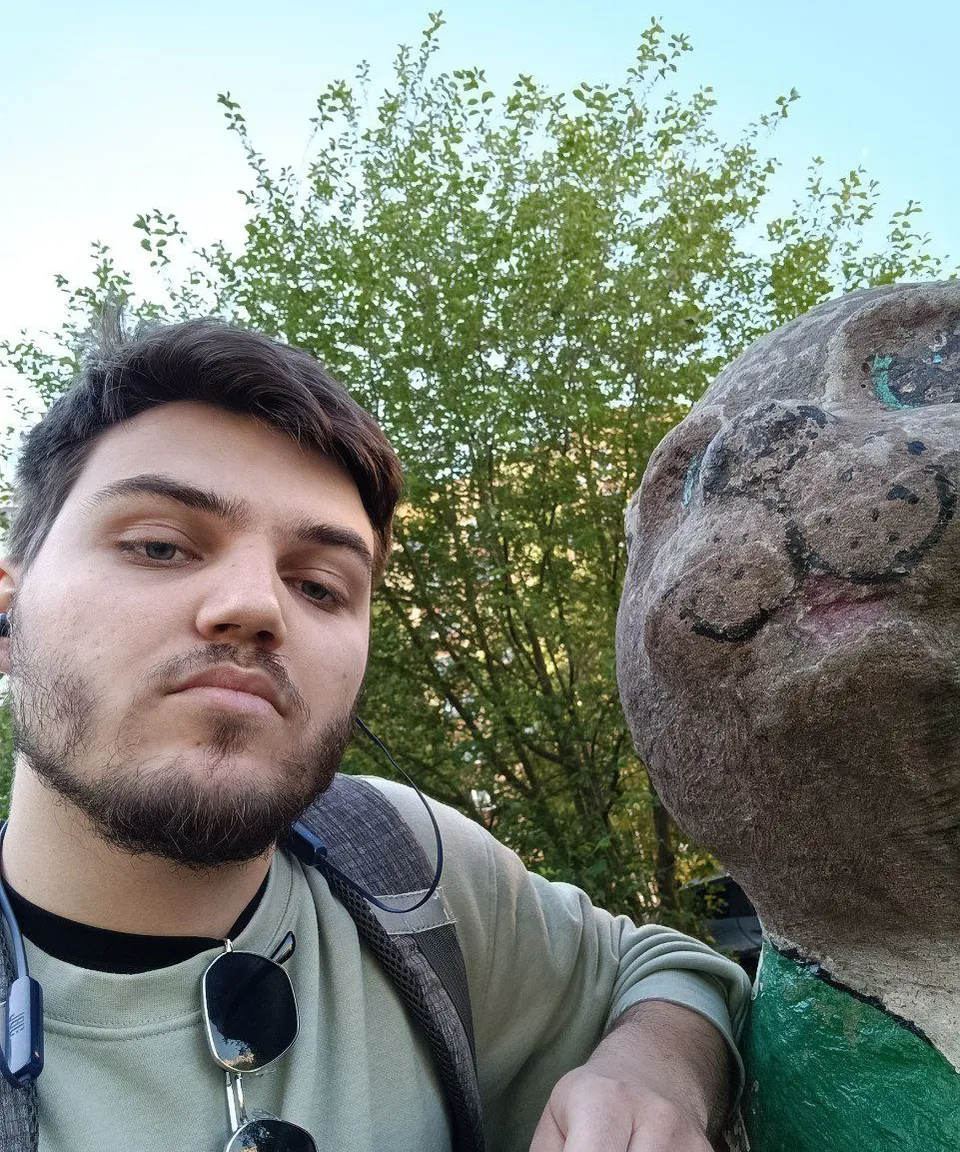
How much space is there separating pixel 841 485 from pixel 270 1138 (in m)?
1.11

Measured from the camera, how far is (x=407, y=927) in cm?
166

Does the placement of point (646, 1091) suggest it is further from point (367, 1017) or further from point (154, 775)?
point (154, 775)

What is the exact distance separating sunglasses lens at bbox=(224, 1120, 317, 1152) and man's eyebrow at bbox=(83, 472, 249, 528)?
0.84m

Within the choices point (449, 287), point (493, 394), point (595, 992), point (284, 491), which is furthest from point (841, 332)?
point (449, 287)

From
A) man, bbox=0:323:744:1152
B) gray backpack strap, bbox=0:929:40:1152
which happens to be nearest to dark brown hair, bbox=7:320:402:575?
man, bbox=0:323:744:1152

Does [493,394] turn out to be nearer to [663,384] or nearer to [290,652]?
[663,384]

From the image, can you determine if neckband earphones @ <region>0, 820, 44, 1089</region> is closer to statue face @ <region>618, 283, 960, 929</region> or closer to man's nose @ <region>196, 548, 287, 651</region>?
man's nose @ <region>196, 548, 287, 651</region>

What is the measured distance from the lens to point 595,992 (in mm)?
1830

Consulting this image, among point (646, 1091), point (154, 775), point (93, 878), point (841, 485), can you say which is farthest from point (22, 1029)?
point (841, 485)

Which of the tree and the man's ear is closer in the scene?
the man's ear

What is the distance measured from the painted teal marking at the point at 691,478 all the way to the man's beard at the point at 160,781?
650 millimetres

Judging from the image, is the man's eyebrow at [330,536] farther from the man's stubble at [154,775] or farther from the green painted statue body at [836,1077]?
the green painted statue body at [836,1077]

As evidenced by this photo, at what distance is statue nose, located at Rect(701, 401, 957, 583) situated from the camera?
3.51ft

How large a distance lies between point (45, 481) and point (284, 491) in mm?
416
